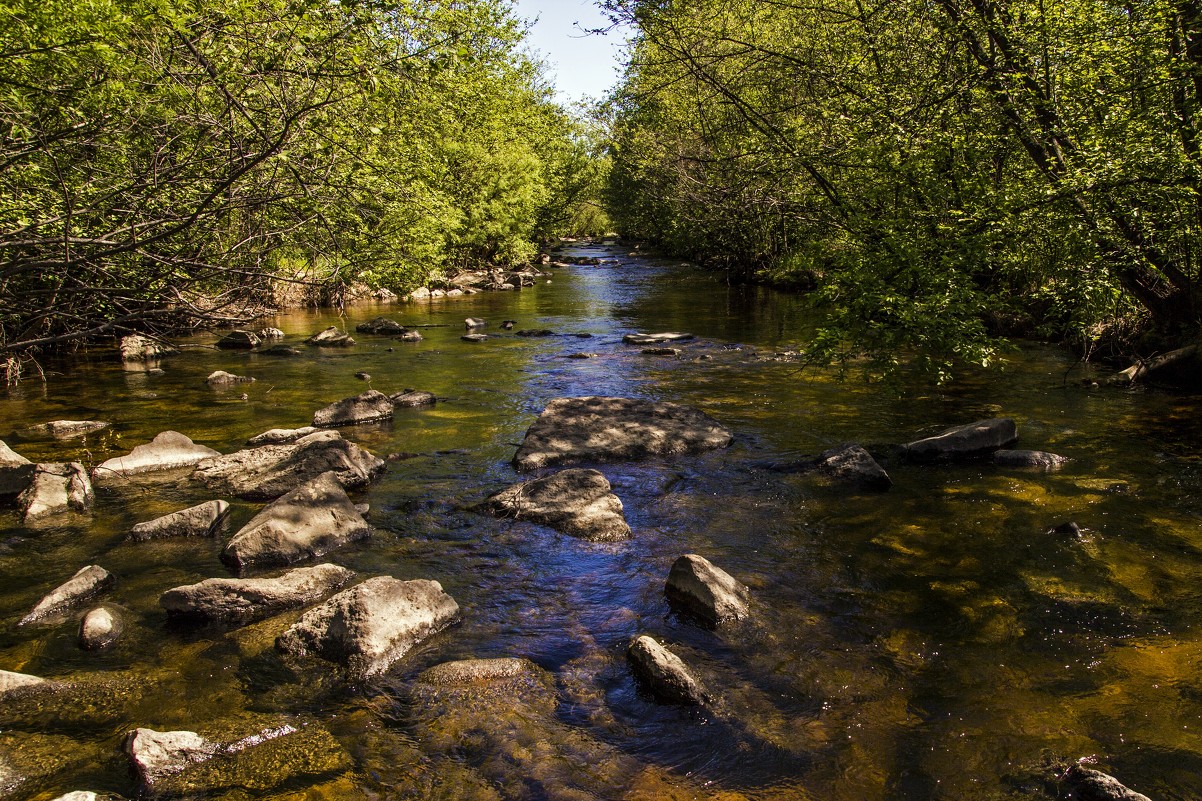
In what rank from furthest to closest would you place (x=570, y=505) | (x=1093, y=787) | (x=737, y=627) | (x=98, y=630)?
(x=570, y=505), (x=737, y=627), (x=98, y=630), (x=1093, y=787)

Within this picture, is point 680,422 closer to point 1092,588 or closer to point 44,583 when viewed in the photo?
point 1092,588

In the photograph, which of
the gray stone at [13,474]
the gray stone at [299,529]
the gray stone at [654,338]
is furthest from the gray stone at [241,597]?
the gray stone at [654,338]

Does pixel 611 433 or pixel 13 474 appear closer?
pixel 13 474

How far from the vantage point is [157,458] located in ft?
36.4

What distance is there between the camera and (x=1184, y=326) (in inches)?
562

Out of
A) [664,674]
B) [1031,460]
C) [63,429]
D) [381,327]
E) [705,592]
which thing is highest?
[381,327]

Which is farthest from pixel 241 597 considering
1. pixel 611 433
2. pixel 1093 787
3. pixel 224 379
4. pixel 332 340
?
pixel 332 340

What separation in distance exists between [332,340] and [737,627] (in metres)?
18.0

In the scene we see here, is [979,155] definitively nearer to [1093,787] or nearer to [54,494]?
[1093,787]

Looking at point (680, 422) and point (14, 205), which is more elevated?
point (14, 205)

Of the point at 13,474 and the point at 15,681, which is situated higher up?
the point at 13,474

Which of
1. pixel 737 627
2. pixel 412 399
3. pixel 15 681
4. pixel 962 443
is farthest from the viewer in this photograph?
pixel 412 399

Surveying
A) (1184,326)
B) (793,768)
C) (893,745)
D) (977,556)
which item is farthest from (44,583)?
(1184,326)

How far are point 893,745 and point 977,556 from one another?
350 cm
